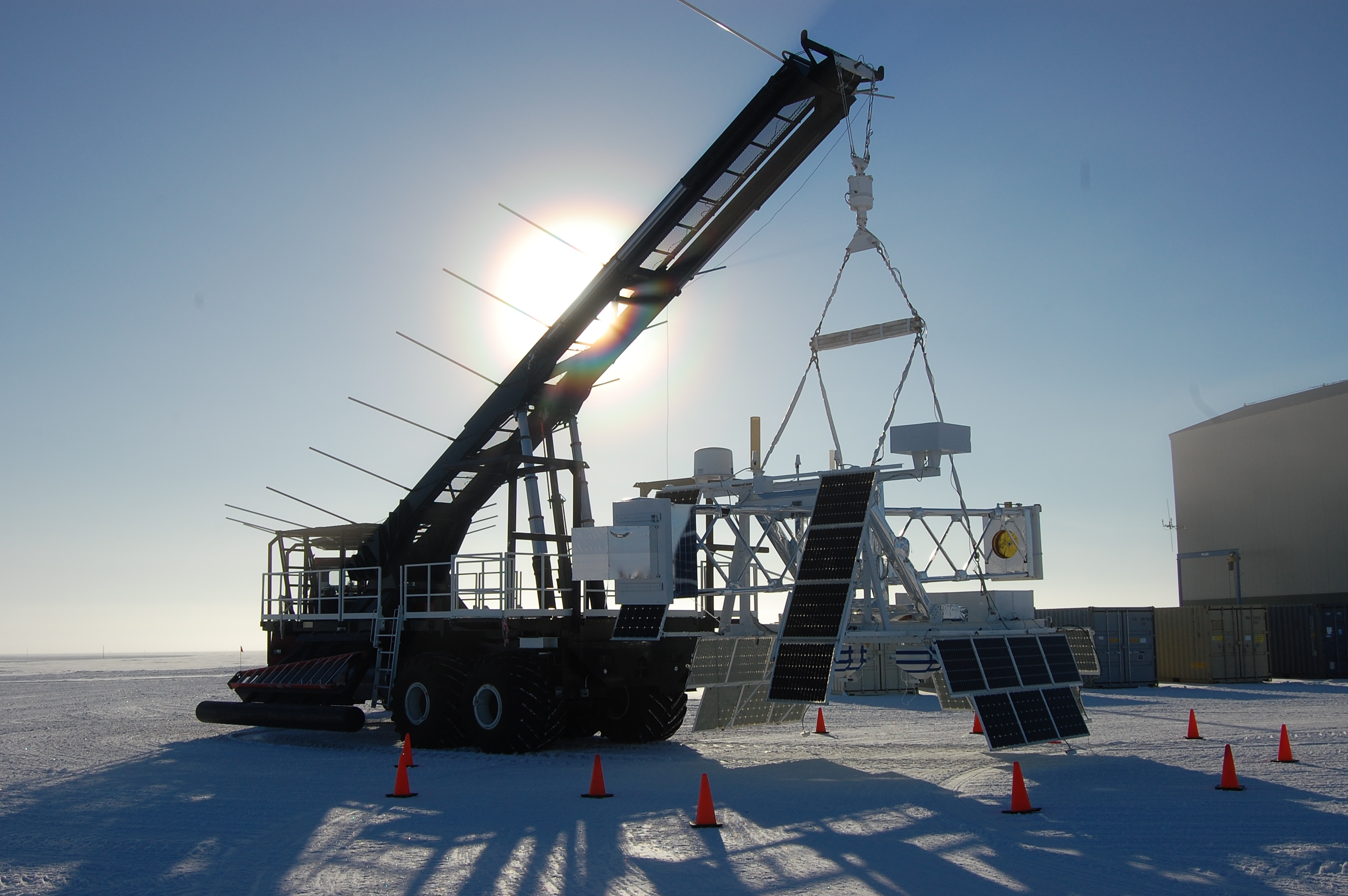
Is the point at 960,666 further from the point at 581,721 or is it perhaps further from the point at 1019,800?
the point at 581,721

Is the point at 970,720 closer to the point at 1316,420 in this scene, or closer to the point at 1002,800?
the point at 1002,800

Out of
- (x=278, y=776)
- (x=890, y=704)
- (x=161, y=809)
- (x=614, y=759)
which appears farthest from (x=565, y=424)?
(x=890, y=704)

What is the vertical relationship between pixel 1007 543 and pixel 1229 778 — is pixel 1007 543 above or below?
above

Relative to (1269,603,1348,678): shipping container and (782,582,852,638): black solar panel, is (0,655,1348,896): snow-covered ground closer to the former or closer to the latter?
(782,582,852,638): black solar panel

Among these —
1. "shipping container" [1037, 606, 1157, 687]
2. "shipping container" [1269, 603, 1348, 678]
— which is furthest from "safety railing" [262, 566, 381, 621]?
"shipping container" [1269, 603, 1348, 678]

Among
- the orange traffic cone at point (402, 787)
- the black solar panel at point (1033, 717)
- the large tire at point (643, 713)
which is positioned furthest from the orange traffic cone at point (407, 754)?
the black solar panel at point (1033, 717)

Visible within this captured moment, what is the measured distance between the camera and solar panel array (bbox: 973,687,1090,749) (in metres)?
13.5

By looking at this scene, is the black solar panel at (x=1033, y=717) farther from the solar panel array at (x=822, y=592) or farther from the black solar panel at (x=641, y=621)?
the black solar panel at (x=641, y=621)

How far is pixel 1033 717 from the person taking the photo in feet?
46.8

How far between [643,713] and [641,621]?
3222mm

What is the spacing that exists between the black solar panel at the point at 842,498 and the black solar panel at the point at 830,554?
17 centimetres

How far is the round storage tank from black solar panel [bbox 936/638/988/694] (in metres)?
4.76

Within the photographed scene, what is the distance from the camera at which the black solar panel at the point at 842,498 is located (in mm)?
14930

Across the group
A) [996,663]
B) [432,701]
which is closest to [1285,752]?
[996,663]
